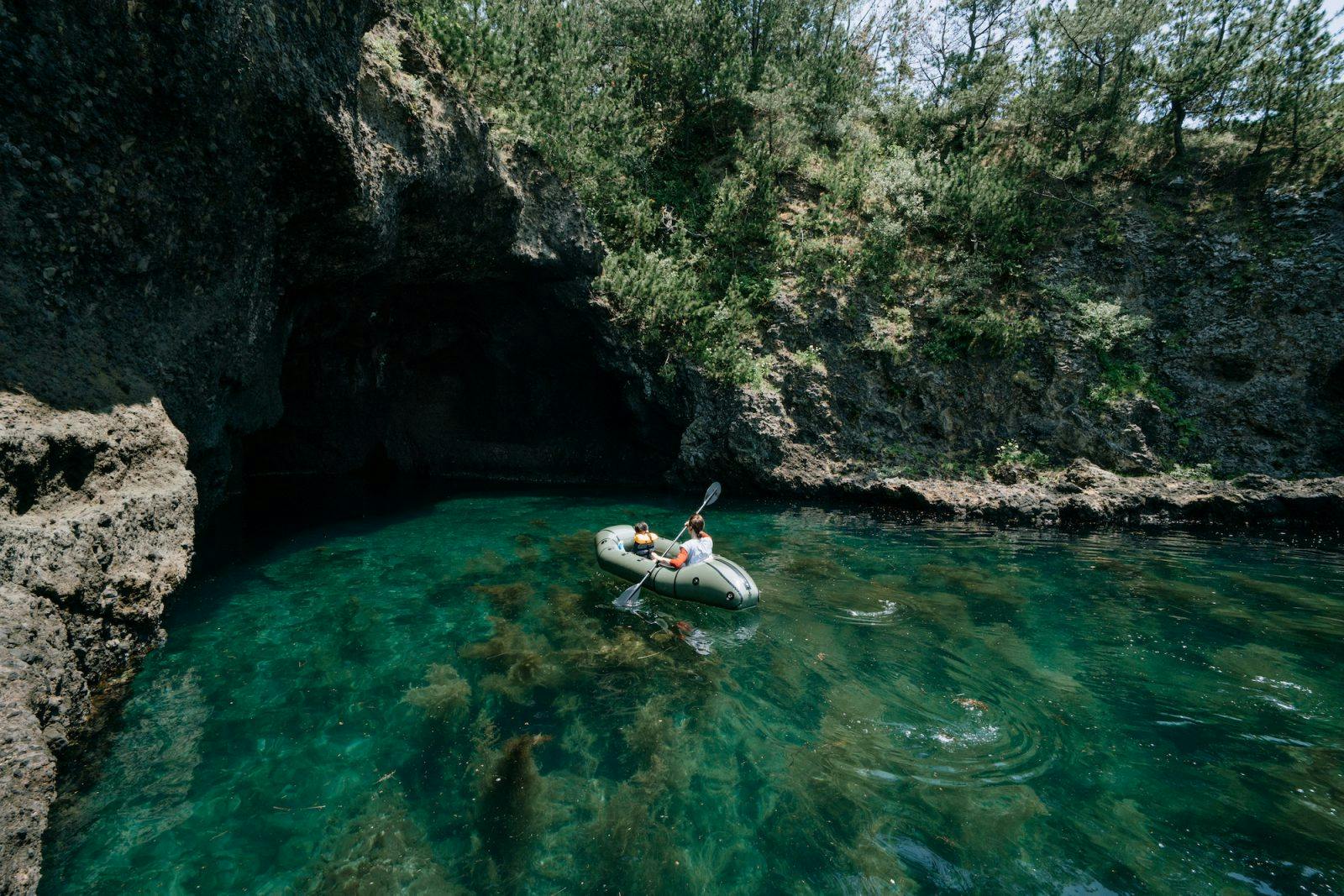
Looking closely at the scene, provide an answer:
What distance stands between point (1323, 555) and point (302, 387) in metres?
24.6

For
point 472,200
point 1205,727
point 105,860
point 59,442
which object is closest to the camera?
point 105,860

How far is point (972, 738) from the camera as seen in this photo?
6270 mm

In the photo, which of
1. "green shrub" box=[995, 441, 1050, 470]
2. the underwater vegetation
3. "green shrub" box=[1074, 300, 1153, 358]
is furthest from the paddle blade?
"green shrub" box=[1074, 300, 1153, 358]

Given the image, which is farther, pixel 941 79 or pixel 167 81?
pixel 941 79

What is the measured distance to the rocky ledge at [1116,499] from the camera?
46.7 ft

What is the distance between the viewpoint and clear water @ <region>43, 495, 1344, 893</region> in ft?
15.6

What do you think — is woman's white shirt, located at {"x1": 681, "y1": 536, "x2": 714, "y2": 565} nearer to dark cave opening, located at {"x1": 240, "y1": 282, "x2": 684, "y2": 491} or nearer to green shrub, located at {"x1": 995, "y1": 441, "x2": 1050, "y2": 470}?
dark cave opening, located at {"x1": 240, "y1": 282, "x2": 684, "y2": 491}

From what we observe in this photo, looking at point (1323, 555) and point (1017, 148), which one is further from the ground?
point (1017, 148)

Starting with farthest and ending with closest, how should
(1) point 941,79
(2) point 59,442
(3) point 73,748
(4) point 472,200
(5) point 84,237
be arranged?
(1) point 941,79
(4) point 472,200
(5) point 84,237
(2) point 59,442
(3) point 73,748

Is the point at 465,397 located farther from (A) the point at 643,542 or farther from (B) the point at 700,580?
(B) the point at 700,580

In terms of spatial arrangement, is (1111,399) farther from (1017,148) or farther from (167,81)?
(167,81)

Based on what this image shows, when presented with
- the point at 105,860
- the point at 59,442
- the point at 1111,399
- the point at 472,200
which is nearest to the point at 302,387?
the point at 472,200

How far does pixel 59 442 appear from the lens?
19.9 ft

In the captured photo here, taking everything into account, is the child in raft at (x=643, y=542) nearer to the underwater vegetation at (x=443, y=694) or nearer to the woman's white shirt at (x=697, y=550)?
the woman's white shirt at (x=697, y=550)
